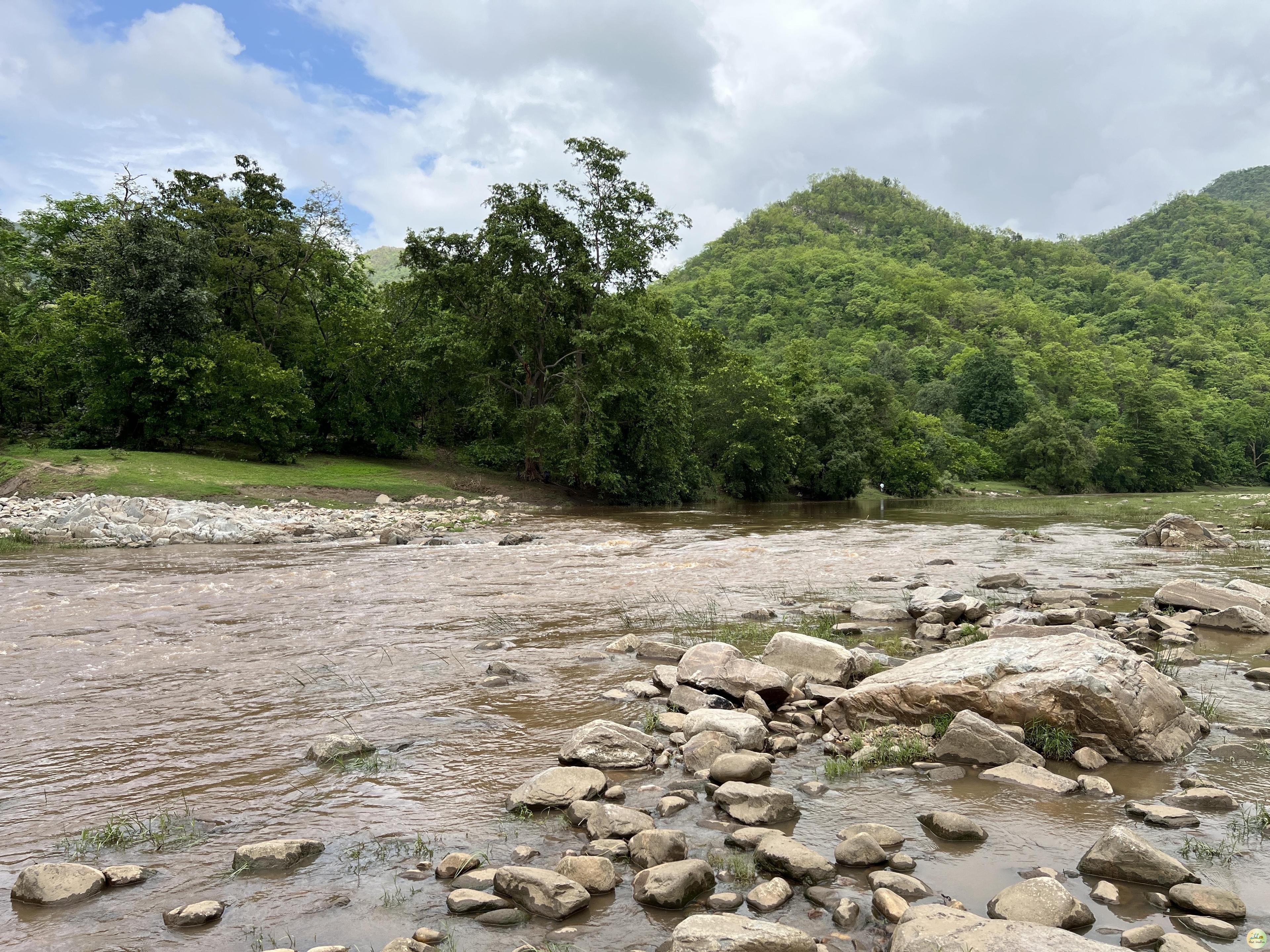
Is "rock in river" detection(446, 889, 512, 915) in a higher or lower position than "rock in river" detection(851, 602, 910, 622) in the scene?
lower

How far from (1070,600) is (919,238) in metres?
169

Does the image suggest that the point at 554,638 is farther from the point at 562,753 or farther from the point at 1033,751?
the point at 1033,751

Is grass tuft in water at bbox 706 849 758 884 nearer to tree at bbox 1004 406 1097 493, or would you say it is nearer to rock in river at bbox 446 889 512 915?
rock in river at bbox 446 889 512 915

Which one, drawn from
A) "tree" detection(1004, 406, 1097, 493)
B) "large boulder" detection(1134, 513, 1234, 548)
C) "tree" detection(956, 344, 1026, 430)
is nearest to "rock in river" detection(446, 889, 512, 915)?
"large boulder" detection(1134, 513, 1234, 548)

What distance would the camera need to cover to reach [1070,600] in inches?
482

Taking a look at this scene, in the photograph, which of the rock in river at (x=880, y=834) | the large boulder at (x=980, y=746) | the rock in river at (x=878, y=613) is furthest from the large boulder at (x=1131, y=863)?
the rock in river at (x=878, y=613)

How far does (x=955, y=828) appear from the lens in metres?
4.71

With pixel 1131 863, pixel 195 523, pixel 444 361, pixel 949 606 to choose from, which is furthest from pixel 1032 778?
pixel 444 361

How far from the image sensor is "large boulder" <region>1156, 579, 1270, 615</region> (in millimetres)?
11117

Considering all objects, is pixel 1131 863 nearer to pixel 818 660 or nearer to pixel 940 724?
pixel 940 724

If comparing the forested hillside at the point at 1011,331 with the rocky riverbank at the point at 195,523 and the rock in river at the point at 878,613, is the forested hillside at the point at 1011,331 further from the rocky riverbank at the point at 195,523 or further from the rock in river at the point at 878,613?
the rock in river at the point at 878,613

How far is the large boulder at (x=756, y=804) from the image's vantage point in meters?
4.96

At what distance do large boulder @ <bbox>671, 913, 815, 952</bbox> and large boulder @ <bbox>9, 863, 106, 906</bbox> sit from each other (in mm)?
3130

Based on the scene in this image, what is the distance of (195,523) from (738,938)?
2402cm
